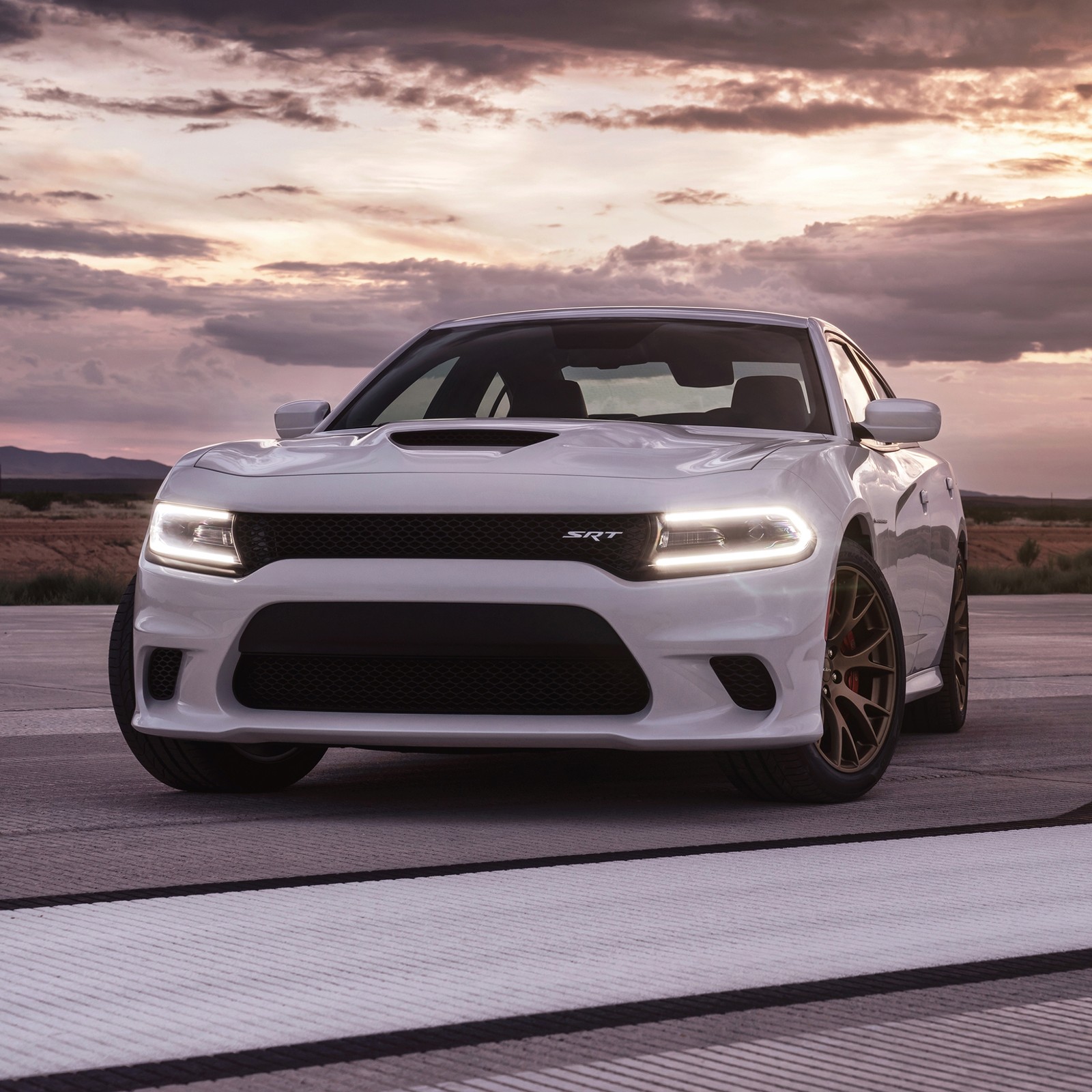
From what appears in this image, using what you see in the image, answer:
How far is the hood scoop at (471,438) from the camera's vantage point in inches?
210

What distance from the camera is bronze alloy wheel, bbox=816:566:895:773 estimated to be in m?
5.46

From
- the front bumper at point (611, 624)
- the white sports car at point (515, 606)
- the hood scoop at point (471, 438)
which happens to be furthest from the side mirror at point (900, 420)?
the hood scoop at point (471, 438)

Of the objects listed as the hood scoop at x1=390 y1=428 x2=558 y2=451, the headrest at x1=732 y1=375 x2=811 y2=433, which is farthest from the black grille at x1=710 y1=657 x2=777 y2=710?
the headrest at x1=732 y1=375 x2=811 y2=433

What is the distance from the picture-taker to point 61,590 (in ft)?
82.2

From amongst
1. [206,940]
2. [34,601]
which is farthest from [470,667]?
[34,601]

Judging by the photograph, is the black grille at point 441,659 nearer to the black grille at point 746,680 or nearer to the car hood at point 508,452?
the black grille at point 746,680

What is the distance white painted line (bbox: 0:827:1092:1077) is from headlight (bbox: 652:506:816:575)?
2.98ft

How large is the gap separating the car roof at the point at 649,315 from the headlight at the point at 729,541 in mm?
1994

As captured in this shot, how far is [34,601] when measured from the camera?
2353 centimetres

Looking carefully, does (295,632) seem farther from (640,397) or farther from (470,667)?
(640,397)

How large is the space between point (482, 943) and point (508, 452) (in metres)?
2.03

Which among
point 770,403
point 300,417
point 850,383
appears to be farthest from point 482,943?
point 850,383

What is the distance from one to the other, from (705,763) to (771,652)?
67.9 inches

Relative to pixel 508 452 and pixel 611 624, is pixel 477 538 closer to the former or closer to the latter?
pixel 508 452
